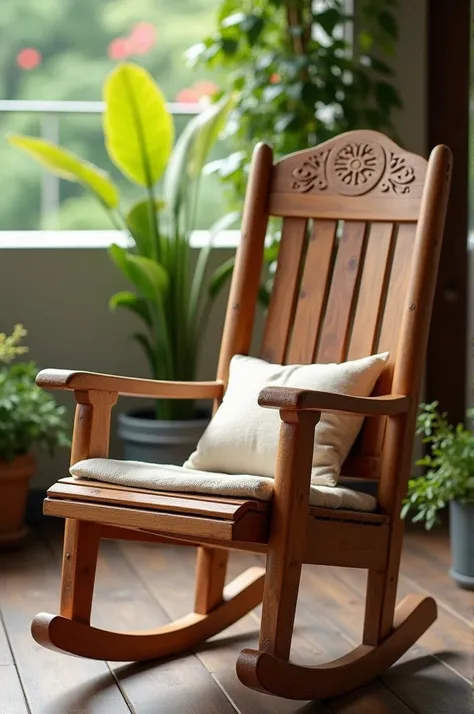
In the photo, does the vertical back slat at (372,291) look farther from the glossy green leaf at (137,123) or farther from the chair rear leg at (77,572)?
the glossy green leaf at (137,123)

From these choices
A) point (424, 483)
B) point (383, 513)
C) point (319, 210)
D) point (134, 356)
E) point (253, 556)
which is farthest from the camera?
point (134, 356)

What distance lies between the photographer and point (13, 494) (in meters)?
3.30

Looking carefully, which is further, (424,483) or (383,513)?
(424,483)

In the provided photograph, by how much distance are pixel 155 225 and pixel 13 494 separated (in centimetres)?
92

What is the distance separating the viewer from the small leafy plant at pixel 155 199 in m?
3.36

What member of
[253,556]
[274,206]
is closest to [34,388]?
[253,556]

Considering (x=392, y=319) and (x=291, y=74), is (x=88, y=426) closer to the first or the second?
(x=392, y=319)

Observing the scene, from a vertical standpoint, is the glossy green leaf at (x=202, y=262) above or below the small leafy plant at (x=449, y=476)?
above

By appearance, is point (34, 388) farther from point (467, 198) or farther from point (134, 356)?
point (467, 198)

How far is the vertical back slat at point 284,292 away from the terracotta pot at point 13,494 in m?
0.99

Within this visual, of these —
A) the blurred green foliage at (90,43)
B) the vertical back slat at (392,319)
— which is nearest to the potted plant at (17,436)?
the vertical back slat at (392,319)

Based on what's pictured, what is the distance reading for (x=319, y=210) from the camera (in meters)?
2.64

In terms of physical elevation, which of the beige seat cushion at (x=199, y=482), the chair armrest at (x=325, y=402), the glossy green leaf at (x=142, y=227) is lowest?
the beige seat cushion at (x=199, y=482)

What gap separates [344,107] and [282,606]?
75.2 inches
